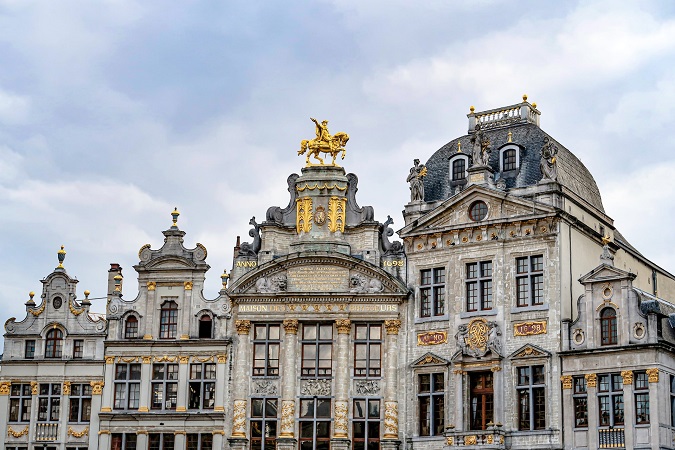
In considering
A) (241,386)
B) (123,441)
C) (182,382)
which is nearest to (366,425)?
(241,386)

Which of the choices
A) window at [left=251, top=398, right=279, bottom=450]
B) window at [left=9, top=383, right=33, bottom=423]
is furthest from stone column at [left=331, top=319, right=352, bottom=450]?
window at [left=9, top=383, right=33, bottom=423]

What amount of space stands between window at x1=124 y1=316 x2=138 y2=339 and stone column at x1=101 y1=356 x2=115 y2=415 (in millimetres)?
1110

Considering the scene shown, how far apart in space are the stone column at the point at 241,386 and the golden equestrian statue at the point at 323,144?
7181 mm

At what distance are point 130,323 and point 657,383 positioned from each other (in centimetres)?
2079

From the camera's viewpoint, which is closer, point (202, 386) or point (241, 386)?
point (241, 386)

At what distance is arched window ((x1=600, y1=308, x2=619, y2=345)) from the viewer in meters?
45.5

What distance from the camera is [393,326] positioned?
4994 centimetres

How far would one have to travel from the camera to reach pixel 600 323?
4581cm

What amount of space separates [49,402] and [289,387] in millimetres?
9753

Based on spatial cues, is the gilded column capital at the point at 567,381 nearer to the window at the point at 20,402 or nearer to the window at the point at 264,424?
the window at the point at 264,424

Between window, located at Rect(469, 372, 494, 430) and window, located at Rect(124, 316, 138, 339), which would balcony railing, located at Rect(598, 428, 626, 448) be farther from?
window, located at Rect(124, 316, 138, 339)

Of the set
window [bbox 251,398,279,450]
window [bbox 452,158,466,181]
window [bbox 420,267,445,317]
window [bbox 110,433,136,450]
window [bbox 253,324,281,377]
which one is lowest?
window [bbox 110,433,136,450]

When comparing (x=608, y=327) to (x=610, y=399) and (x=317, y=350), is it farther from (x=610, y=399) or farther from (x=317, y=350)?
(x=317, y=350)

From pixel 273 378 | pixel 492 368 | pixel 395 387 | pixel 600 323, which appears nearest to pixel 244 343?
pixel 273 378
